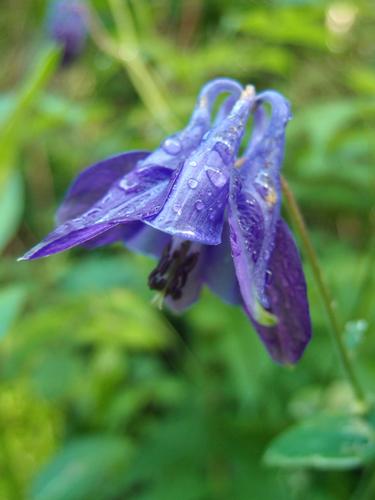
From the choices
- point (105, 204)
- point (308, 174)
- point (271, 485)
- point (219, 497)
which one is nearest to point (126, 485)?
point (219, 497)

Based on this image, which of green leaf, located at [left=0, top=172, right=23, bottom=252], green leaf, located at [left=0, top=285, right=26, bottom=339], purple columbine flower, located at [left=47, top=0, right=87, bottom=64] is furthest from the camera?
purple columbine flower, located at [left=47, top=0, right=87, bottom=64]

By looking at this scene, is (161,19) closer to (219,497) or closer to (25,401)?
(25,401)

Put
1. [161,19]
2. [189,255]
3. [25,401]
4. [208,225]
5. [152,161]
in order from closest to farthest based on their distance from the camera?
[208,225] < [152,161] < [189,255] < [25,401] < [161,19]

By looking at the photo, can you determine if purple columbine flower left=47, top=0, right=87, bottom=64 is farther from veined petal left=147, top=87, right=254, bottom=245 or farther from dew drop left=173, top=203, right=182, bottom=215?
dew drop left=173, top=203, right=182, bottom=215

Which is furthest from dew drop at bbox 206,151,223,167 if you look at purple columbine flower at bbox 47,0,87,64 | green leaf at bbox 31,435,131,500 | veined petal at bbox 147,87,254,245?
purple columbine flower at bbox 47,0,87,64

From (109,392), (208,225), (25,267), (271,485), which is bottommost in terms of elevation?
(271,485)

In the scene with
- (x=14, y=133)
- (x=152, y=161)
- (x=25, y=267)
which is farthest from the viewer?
(x=25, y=267)

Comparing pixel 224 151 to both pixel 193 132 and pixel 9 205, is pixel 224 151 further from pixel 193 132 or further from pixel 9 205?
pixel 9 205
